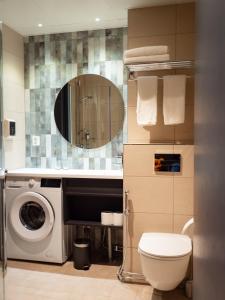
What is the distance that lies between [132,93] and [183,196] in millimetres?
1114

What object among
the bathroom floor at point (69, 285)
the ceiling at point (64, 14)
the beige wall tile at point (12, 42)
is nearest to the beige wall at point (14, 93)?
the beige wall tile at point (12, 42)

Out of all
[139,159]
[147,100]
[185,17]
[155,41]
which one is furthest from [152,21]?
[139,159]

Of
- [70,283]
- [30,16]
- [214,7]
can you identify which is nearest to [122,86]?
[30,16]

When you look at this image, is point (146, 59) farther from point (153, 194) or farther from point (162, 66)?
point (153, 194)

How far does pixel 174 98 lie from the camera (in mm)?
2486

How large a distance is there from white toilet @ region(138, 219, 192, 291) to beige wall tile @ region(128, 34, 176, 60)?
1727 mm

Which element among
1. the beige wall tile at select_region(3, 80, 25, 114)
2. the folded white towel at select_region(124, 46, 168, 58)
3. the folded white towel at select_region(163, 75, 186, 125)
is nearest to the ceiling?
the folded white towel at select_region(124, 46, 168, 58)

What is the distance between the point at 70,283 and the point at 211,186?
2235 millimetres

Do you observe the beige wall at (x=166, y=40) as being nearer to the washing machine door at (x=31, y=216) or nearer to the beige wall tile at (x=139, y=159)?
the beige wall tile at (x=139, y=159)

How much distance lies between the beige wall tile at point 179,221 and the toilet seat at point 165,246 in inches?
4.2

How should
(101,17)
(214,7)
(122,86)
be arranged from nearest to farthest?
(214,7) < (101,17) < (122,86)

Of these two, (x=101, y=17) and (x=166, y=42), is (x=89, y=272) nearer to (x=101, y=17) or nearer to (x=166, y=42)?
(x=166, y=42)

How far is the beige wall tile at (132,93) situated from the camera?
109 inches

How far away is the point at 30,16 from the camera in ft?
9.55
